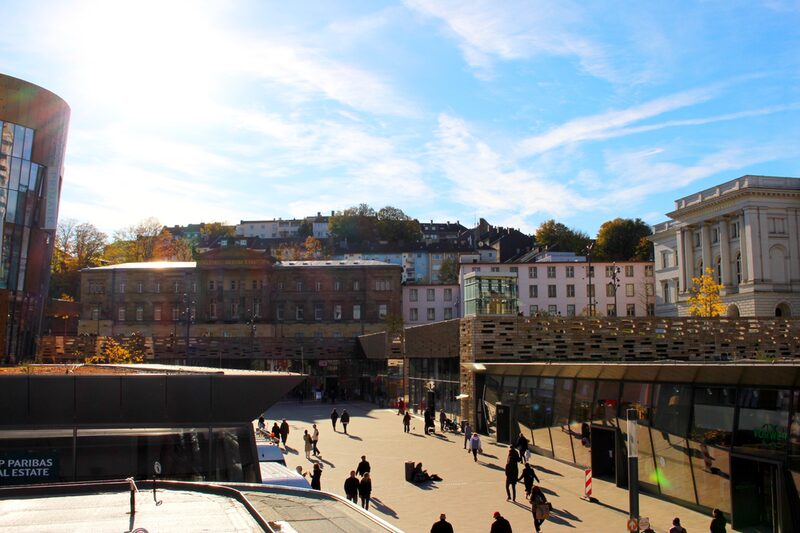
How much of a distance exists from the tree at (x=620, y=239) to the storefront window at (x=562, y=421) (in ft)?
288

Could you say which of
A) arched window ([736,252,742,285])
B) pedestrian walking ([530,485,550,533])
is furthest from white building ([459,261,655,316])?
pedestrian walking ([530,485,550,533])

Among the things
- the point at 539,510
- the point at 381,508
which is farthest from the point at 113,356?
the point at 539,510

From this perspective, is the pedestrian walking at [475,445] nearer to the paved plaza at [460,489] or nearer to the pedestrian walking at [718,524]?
the paved plaza at [460,489]

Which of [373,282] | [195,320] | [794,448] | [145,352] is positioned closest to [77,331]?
[195,320]

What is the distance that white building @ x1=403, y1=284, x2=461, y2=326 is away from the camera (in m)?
92.8

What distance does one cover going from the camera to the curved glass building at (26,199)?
38.7 metres

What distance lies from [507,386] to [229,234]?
141 metres

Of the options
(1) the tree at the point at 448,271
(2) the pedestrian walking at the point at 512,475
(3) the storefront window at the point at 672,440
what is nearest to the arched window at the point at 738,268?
(1) the tree at the point at 448,271

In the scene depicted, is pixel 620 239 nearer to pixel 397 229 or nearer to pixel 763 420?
pixel 397 229

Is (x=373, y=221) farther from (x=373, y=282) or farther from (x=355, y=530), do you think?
(x=355, y=530)

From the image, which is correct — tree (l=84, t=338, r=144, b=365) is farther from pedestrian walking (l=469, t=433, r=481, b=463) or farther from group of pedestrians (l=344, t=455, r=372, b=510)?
group of pedestrians (l=344, t=455, r=372, b=510)

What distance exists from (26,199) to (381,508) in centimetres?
3009

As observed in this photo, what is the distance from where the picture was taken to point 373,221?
487 ft

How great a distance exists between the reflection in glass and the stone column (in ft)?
203
